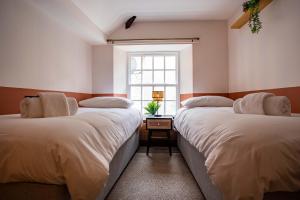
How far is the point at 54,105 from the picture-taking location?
1.51m

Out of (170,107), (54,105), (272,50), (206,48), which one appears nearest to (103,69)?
(170,107)

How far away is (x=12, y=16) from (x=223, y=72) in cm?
319

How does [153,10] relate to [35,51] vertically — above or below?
above

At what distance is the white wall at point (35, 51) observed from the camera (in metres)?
1.81

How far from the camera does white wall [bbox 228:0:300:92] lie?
5.98 ft

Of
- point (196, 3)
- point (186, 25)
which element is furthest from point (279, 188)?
point (186, 25)

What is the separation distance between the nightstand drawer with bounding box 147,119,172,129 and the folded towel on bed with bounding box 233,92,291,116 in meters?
1.50

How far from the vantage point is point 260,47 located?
240 centimetres

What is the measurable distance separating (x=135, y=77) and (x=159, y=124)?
142 centimetres

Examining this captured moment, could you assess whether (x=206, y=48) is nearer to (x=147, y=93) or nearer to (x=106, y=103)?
(x=147, y=93)

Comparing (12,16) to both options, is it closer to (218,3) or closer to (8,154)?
(8,154)

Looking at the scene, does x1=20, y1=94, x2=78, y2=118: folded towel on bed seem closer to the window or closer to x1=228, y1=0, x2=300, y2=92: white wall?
x1=228, y1=0, x2=300, y2=92: white wall

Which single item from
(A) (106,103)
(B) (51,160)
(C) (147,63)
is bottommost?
(B) (51,160)

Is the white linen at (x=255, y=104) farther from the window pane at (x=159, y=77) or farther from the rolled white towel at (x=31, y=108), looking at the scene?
the window pane at (x=159, y=77)
